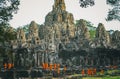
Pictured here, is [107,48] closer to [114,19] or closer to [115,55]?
[115,55]

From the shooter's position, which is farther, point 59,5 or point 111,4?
point 59,5

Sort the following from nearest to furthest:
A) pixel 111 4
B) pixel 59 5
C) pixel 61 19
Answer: pixel 111 4, pixel 61 19, pixel 59 5

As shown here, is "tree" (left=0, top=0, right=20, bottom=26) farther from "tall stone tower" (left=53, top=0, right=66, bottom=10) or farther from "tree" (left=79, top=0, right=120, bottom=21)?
"tall stone tower" (left=53, top=0, right=66, bottom=10)

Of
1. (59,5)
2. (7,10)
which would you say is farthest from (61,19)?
(7,10)

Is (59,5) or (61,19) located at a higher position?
(59,5)

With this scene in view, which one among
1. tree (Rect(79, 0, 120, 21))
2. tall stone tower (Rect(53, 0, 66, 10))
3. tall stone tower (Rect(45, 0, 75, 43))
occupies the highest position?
tall stone tower (Rect(53, 0, 66, 10))

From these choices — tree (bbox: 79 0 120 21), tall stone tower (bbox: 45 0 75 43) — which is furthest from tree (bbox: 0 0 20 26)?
tall stone tower (bbox: 45 0 75 43)

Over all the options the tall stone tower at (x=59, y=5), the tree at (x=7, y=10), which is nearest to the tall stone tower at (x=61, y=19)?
the tall stone tower at (x=59, y=5)

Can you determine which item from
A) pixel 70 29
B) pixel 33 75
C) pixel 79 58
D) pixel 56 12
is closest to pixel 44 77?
pixel 33 75

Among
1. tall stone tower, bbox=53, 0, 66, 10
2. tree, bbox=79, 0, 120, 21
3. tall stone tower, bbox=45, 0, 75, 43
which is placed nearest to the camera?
tree, bbox=79, 0, 120, 21

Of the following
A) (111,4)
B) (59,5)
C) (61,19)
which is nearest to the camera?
(111,4)

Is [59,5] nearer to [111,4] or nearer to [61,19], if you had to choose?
[61,19]

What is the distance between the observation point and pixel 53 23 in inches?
2083

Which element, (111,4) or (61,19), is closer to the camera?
(111,4)
